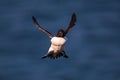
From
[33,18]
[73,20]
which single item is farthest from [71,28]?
[33,18]

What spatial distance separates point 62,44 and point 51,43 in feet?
1.87

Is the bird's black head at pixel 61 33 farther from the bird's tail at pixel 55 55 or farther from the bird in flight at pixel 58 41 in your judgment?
the bird's tail at pixel 55 55

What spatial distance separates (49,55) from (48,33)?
3.03 ft

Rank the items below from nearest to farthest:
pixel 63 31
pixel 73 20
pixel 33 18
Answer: pixel 63 31
pixel 73 20
pixel 33 18

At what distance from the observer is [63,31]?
10211 millimetres

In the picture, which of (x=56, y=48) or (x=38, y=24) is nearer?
(x=56, y=48)

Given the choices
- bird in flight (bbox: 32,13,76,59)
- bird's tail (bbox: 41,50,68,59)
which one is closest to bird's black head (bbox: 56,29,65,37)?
bird in flight (bbox: 32,13,76,59)

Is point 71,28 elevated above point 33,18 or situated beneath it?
situated beneath

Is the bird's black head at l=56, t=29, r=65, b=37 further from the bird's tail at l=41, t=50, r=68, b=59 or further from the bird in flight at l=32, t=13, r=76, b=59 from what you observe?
the bird's tail at l=41, t=50, r=68, b=59

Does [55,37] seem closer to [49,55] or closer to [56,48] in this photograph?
[56,48]

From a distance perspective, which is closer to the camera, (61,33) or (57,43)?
(61,33)

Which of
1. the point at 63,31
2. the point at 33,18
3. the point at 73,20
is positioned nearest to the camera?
the point at 63,31

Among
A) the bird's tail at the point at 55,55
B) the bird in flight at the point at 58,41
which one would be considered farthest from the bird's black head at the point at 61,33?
the bird's tail at the point at 55,55

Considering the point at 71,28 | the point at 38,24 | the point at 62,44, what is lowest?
the point at 62,44
